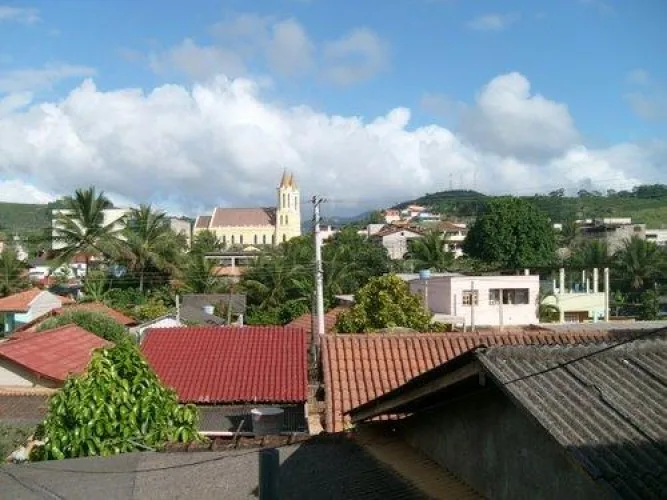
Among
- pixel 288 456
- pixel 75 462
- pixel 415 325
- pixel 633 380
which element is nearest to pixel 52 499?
pixel 75 462

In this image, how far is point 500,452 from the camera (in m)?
Result: 4.59

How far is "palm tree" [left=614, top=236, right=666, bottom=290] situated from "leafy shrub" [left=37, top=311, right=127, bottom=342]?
43.7m

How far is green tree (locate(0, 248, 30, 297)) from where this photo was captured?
153ft

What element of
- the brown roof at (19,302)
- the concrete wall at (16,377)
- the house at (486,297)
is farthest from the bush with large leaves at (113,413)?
the brown roof at (19,302)

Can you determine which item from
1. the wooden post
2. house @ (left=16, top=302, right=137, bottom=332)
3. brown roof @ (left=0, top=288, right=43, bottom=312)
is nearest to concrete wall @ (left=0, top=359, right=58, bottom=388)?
house @ (left=16, top=302, right=137, bottom=332)

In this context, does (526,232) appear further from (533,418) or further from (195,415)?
(533,418)

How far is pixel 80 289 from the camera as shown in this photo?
53219 millimetres

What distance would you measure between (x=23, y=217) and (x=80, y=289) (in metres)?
156

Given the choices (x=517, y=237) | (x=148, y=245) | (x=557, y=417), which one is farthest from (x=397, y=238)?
(x=557, y=417)

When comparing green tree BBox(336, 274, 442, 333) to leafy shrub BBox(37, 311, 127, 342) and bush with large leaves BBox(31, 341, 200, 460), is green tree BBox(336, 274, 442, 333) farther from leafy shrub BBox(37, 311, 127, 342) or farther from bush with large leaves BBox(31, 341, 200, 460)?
bush with large leaves BBox(31, 341, 200, 460)

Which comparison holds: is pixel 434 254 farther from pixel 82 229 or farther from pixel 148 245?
pixel 82 229

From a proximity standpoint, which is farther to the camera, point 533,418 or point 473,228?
point 473,228

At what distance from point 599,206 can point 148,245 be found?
116 m

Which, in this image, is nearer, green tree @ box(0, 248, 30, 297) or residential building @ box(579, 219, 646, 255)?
green tree @ box(0, 248, 30, 297)
